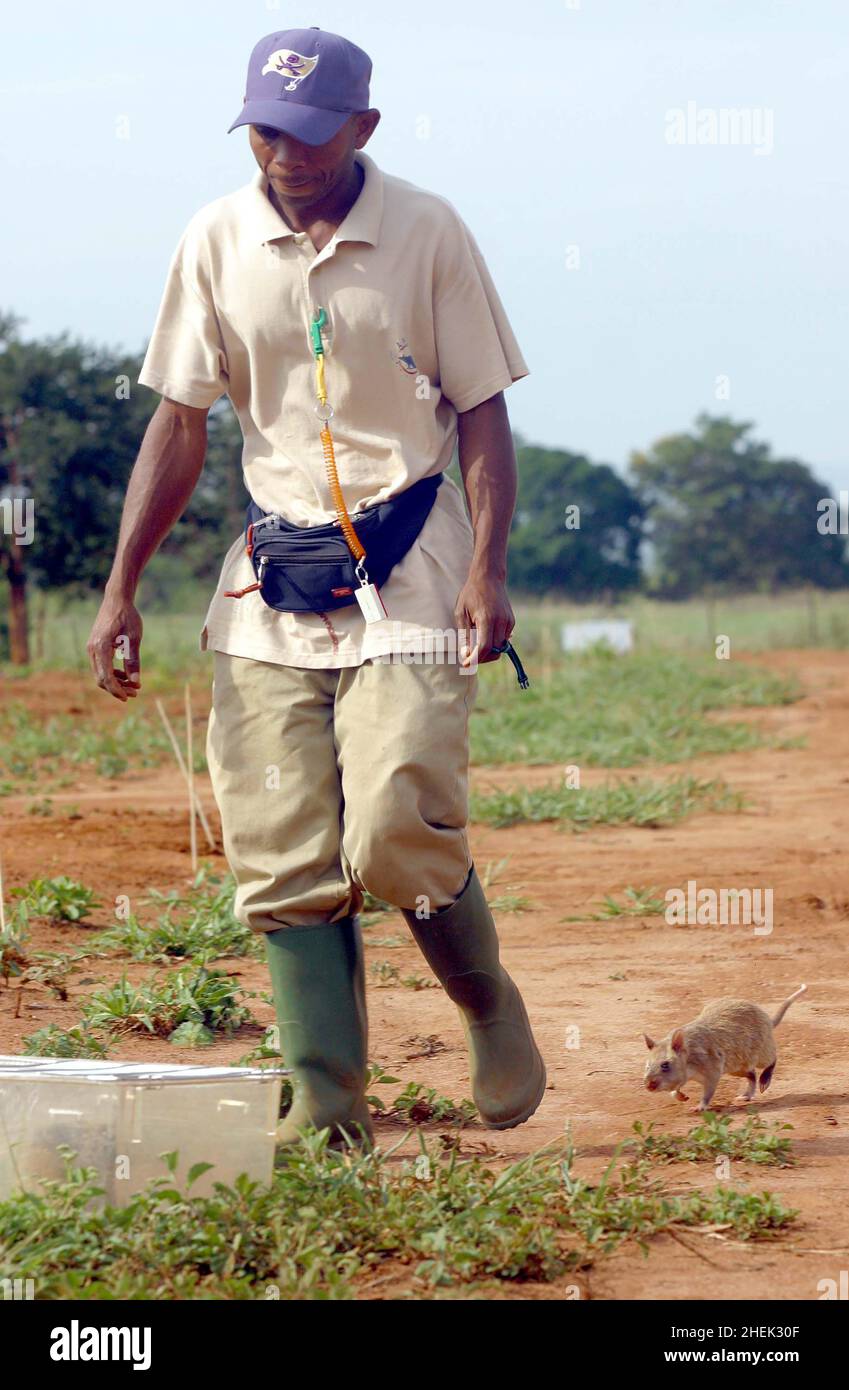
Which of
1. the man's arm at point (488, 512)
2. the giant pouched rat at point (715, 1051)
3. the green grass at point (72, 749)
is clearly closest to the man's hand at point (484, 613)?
the man's arm at point (488, 512)

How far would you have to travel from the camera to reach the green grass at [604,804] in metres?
7.83

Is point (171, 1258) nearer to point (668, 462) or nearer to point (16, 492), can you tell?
point (16, 492)

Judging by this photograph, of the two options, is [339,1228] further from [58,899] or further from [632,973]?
[58,899]

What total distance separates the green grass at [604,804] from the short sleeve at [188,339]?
475 centimetres

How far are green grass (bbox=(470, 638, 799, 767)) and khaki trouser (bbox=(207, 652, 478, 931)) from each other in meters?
6.89

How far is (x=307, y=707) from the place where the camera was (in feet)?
10.3

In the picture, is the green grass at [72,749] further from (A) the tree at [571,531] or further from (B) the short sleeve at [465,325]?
(A) the tree at [571,531]

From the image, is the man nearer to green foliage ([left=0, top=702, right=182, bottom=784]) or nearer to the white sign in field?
green foliage ([left=0, top=702, right=182, bottom=784])

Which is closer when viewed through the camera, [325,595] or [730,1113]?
[325,595]

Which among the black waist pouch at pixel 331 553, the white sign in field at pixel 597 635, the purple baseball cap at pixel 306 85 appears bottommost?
the black waist pouch at pixel 331 553

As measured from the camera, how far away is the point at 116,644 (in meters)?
3.12

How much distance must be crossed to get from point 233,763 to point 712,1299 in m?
1.29

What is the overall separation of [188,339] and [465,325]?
53 cm
